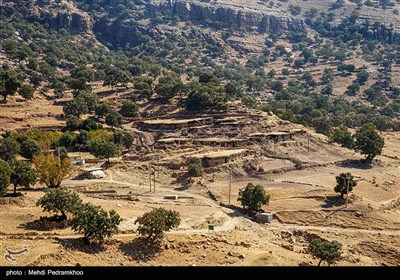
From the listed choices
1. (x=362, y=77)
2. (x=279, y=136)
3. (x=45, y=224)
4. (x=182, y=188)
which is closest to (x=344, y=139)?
(x=279, y=136)

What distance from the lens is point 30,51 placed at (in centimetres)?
11344

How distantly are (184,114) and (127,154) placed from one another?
16233 millimetres

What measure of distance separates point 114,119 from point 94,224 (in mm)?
41299

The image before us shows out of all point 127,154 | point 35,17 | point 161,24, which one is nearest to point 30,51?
point 35,17

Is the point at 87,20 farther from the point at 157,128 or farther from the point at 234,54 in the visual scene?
the point at 157,128

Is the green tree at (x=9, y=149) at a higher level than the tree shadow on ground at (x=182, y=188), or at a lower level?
higher

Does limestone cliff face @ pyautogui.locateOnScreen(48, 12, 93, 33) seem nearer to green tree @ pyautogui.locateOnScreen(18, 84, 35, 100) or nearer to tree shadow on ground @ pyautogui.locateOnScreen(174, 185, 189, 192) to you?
green tree @ pyautogui.locateOnScreen(18, 84, 35, 100)

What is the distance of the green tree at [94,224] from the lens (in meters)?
37.2

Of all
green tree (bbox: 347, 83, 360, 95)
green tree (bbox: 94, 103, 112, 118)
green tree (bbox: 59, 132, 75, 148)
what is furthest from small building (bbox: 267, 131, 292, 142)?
green tree (bbox: 347, 83, 360, 95)

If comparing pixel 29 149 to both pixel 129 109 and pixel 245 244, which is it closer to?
pixel 129 109

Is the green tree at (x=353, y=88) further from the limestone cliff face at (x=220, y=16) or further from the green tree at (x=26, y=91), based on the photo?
the green tree at (x=26, y=91)

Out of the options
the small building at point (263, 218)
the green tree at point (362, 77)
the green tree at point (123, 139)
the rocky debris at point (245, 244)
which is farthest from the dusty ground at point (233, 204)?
the green tree at point (362, 77)

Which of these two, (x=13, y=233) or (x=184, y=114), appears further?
(x=184, y=114)

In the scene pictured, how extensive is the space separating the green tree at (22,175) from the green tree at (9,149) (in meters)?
10.4
